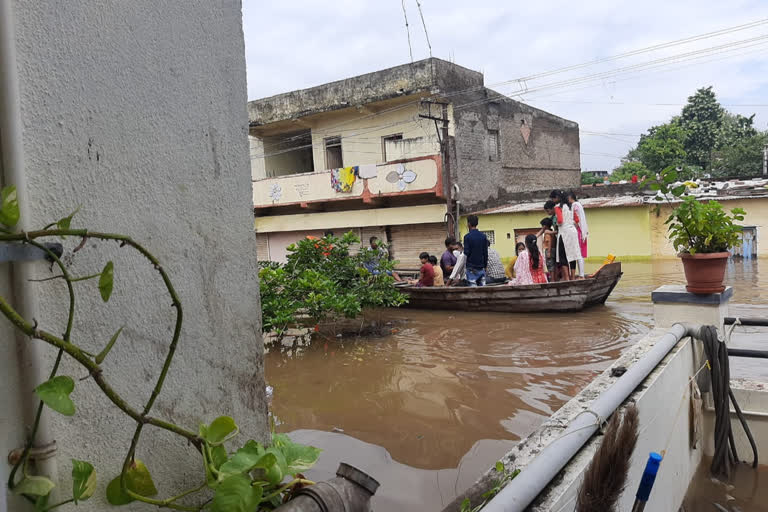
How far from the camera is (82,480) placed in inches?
45.2

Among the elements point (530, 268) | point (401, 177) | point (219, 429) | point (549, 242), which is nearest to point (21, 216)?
point (219, 429)

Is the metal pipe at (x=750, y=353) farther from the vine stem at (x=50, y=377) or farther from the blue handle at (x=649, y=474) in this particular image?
the vine stem at (x=50, y=377)

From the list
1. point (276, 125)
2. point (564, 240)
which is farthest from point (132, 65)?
point (276, 125)

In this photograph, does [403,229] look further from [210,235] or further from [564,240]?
[210,235]

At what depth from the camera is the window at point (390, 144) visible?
1888cm

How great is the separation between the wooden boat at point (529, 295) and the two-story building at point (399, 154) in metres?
6.66

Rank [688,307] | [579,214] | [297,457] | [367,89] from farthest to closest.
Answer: [367,89] < [579,214] < [688,307] < [297,457]

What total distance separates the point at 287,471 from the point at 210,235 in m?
0.69

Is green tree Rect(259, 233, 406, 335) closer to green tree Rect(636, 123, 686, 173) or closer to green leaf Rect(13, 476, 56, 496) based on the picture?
green leaf Rect(13, 476, 56, 496)

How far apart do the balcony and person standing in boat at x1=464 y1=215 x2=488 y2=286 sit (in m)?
6.57

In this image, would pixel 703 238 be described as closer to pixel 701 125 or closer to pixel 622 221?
pixel 622 221

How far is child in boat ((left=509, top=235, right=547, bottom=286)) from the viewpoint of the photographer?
10.6 meters

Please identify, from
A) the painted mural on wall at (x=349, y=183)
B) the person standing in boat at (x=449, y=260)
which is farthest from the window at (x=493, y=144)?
the person standing in boat at (x=449, y=260)

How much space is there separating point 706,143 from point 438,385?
28.6 m
